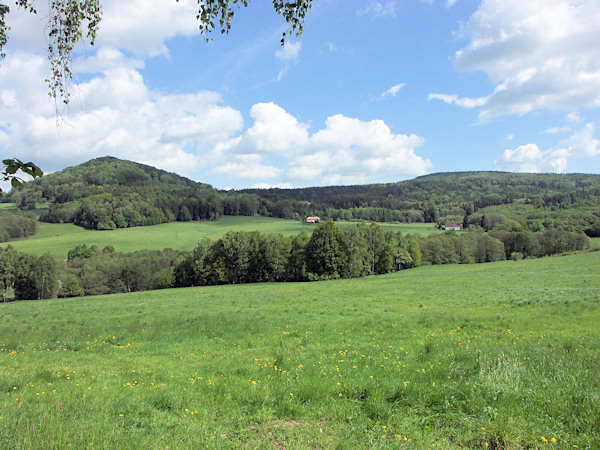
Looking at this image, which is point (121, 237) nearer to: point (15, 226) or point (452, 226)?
point (15, 226)

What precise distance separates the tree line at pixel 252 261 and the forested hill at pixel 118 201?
47415 mm

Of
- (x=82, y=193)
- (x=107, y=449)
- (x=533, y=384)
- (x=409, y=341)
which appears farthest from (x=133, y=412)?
(x=82, y=193)

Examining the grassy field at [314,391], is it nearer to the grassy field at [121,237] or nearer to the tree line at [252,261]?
the tree line at [252,261]

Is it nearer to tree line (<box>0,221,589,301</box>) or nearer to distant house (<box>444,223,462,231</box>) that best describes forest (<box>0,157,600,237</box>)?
distant house (<box>444,223,462,231</box>)

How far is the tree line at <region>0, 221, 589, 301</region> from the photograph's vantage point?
62.8 metres

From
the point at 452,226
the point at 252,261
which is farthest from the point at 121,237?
the point at 452,226

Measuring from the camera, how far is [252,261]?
2603 inches

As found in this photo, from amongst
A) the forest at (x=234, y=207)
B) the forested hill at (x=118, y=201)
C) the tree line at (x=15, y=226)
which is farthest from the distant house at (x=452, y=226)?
the tree line at (x=15, y=226)

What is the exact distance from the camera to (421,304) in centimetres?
2133

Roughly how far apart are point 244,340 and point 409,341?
566 cm

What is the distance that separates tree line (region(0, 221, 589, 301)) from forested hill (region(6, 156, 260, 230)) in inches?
1867

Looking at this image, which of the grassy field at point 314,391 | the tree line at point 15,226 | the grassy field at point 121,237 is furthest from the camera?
the tree line at point 15,226

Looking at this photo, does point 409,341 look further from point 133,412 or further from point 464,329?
point 133,412

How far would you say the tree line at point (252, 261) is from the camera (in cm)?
6278
